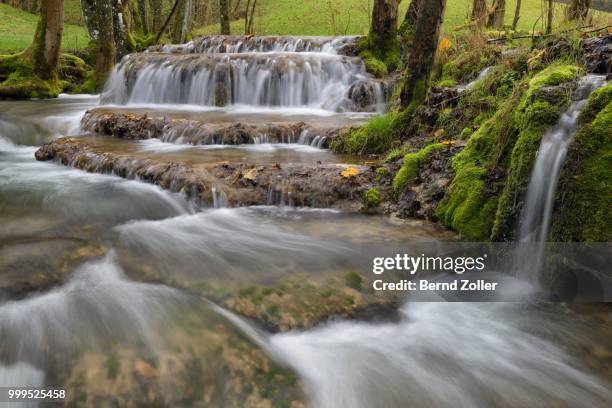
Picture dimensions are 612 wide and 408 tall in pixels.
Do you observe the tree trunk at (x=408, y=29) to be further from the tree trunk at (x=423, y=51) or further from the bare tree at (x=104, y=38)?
the bare tree at (x=104, y=38)

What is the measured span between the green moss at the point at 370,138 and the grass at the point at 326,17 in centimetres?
2066

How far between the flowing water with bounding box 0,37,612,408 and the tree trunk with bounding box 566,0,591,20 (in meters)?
5.41

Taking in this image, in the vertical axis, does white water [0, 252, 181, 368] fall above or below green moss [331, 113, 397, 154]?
below

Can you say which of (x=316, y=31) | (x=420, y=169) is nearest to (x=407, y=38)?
(x=420, y=169)

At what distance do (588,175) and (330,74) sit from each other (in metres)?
9.20

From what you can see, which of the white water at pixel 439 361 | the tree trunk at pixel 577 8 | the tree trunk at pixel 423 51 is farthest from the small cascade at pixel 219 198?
the tree trunk at pixel 577 8

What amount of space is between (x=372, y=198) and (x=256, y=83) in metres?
7.49

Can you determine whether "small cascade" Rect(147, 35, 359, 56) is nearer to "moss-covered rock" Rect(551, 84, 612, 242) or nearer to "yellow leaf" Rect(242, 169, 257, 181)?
"yellow leaf" Rect(242, 169, 257, 181)

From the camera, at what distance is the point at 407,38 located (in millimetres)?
13156

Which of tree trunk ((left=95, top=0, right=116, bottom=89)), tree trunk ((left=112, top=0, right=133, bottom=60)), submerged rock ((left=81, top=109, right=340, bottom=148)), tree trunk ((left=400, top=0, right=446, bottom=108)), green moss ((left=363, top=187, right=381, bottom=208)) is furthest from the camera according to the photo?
tree trunk ((left=112, top=0, right=133, bottom=60))

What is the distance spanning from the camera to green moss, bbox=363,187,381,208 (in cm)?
543

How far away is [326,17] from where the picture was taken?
32.0 m

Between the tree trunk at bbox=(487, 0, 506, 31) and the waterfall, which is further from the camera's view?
the tree trunk at bbox=(487, 0, 506, 31)

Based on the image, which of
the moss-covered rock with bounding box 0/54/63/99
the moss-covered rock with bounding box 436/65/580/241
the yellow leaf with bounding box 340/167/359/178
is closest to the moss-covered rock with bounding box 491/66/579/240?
the moss-covered rock with bounding box 436/65/580/241
